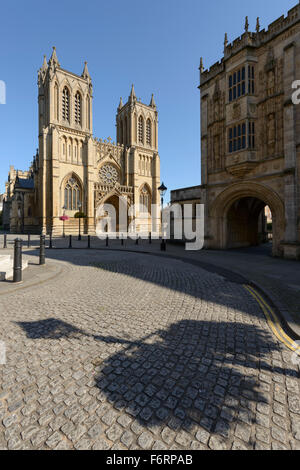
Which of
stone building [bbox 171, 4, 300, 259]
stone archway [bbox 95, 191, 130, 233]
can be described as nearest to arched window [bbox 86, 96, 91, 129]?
stone archway [bbox 95, 191, 130, 233]

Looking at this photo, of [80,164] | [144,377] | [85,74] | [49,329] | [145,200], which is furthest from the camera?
[145,200]

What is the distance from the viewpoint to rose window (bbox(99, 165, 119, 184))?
4078 cm

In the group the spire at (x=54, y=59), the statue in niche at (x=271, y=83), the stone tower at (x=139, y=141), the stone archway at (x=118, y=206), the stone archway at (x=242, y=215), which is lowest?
the stone archway at (x=242, y=215)

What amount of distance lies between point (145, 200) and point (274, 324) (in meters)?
43.1

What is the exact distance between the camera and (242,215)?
1680 cm

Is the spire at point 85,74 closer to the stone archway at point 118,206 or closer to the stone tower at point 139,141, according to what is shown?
the stone tower at point 139,141

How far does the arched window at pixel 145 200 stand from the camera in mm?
44888

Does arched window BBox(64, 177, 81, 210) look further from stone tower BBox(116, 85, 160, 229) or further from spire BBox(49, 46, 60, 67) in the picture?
spire BBox(49, 46, 60, 67)

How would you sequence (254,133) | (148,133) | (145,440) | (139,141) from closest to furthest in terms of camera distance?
1. (145,440)
2. (254,133)
3. (139,141)
4. (148,133)

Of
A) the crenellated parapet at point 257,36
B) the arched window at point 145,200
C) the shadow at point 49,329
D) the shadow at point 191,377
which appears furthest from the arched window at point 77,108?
the shadow at point 191,377

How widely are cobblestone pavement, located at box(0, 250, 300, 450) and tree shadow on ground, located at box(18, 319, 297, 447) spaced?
0.01 metres

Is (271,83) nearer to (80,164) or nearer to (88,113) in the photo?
(80,164)

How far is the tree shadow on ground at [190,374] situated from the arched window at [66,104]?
4049 cm

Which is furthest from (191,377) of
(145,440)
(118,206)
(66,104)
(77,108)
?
(77,108)
